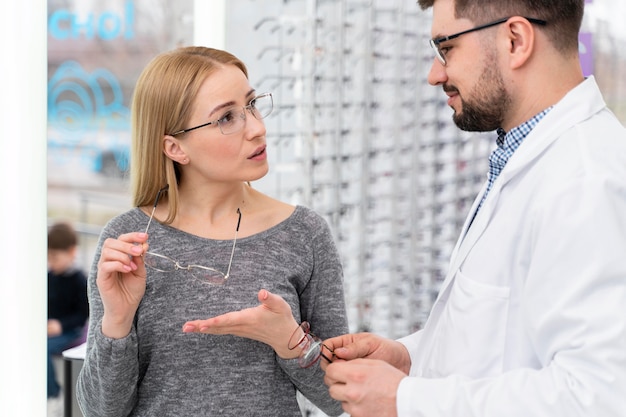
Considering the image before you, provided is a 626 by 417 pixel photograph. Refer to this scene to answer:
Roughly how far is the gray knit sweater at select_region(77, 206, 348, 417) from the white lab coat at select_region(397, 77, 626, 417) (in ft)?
1.29

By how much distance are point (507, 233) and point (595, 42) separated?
13.3ft

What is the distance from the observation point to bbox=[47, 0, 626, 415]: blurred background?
3172 mm

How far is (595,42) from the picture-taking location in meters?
4.89

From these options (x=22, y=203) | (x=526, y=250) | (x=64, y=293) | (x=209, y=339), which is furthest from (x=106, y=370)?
(x=64, y=293)

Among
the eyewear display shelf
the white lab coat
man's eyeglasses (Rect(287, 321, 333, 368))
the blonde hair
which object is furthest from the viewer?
the eyewear display shelf

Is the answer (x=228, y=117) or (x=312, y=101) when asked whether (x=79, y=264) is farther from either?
(x=228, y=117)

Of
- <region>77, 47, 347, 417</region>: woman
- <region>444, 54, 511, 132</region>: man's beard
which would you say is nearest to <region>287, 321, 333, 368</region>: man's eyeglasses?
<region>77, 47, 347, 417</region>: woman

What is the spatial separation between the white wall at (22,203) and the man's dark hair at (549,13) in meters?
1.17

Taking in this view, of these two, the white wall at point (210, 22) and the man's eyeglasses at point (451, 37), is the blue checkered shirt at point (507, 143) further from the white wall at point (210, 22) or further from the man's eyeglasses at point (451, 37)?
the white wall at point (210, 22)

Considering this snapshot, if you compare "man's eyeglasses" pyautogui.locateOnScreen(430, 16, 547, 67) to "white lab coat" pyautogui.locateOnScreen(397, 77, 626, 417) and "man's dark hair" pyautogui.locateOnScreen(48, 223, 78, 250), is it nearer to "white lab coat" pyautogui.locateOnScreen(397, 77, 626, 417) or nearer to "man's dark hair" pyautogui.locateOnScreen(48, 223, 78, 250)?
"white lab coat" pyautogui.locateOnScreen(397, 77, 626, 417)

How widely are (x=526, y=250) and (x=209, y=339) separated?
76 centimetres

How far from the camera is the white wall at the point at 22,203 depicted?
194 cm

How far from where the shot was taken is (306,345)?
5.19 feet

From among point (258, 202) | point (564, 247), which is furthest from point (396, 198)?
point (564, 247)
